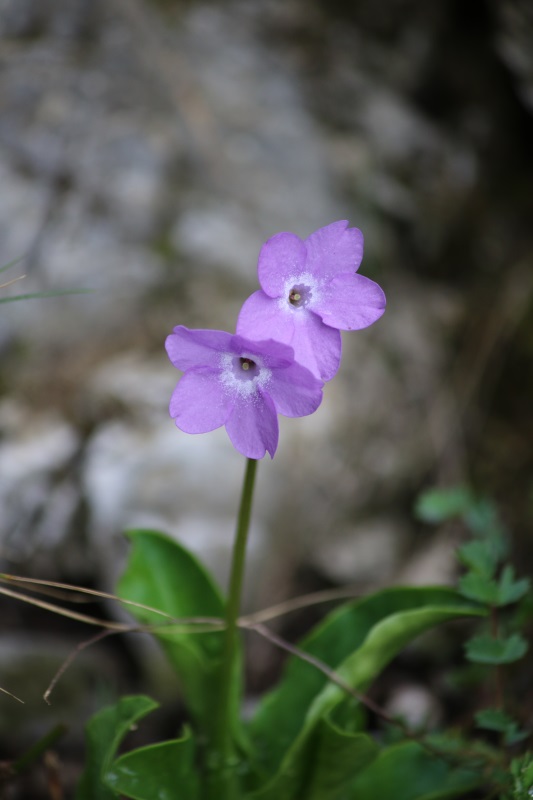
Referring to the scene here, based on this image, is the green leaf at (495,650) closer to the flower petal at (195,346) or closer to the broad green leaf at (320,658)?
the broad green leaf at (320,658)

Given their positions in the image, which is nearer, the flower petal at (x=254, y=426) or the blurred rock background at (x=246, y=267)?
the flower petal at (x=254, y=426)

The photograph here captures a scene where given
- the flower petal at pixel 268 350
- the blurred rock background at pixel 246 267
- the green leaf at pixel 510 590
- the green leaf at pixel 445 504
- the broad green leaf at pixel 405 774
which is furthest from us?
the blurred rock background at pixel 246 267

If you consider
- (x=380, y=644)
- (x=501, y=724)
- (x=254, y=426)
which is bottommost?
(x=501, y=724)

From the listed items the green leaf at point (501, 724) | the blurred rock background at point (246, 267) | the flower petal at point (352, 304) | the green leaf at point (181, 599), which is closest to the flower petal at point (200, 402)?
the flower petal at point (352, 304)

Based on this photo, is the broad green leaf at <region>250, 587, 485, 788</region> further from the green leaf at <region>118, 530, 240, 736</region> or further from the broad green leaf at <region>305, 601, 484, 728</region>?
the green leaf at <region>118, 530, 240, 736</region>

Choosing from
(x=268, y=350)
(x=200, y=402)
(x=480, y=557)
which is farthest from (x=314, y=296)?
(x=480, y=557)

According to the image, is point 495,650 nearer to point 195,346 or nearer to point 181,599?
point 181,599

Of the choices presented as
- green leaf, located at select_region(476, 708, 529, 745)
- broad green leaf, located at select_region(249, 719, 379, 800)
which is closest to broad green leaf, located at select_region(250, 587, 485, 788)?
broad green leaf, located at select_region(249, 719, 379, 800)

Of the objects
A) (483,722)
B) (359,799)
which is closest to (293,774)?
(359,799)
